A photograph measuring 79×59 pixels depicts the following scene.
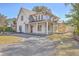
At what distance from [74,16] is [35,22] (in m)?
0.41

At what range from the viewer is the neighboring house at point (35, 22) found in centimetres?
240

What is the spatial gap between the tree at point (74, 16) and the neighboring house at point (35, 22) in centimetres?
14

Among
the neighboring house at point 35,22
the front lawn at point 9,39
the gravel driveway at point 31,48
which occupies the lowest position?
the gravel driveway at point 31,48

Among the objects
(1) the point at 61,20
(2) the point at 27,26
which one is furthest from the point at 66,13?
(2) the point at 27,26

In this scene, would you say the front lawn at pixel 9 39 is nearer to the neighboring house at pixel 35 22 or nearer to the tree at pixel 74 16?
the neighboring house at pixel 35 22

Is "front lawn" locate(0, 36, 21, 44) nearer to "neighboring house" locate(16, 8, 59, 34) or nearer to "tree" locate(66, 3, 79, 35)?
"neighboring house" locate(16, 8, 59, 34)

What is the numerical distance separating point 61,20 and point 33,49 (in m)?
0.41

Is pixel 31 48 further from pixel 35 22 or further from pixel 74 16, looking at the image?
pixel 74 16

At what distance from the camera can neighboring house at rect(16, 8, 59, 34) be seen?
240 cm

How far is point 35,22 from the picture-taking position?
7.98 feet

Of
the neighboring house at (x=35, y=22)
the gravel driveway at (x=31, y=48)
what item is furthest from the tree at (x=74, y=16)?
the gravel driveway at (x=31, y=48)

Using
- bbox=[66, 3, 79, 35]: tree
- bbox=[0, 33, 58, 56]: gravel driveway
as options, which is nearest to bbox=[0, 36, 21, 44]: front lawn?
bbox=[0, 33, 58, 56]: gravel driveway

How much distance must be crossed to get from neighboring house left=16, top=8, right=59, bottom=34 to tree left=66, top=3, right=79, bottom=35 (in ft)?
0.45

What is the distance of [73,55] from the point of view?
2357 millimetres
